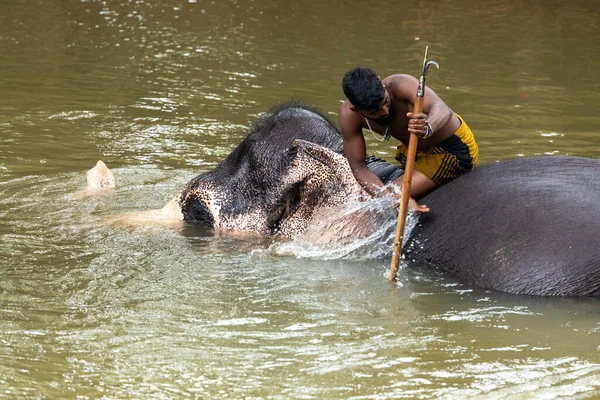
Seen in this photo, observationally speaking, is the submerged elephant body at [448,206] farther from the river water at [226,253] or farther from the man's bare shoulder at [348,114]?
the man's bare shoulder at [348,114]

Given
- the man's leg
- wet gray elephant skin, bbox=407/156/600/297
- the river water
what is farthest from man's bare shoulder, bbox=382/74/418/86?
the river water

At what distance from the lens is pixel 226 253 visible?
20.5 feet

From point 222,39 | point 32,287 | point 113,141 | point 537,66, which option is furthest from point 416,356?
point 222,39

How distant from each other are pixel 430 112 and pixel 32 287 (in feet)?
7.97

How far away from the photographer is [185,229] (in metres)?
6.73

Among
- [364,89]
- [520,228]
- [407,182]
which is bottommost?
[520,228]

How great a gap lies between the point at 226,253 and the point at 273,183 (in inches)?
22.6

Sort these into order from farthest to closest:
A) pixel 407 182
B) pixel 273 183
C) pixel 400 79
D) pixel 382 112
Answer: pixel 273 183 < pixel 400 79 < pixel 382 112 < pixel 407 182

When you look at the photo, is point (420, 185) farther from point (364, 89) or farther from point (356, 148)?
point (364, 89)

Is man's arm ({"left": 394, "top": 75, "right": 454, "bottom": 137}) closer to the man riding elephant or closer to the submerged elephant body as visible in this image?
the man riding elephant

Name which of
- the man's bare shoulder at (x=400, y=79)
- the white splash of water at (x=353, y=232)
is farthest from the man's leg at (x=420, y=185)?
the man's bare shoulder at (x=400, y=79)

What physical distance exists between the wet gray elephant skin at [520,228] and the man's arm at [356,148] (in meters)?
0.35

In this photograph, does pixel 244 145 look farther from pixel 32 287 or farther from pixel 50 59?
pixel 50 59

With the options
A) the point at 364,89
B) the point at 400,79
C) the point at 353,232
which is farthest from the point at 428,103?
the point at 353,232
